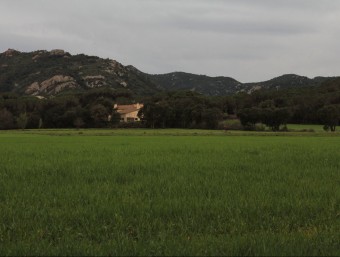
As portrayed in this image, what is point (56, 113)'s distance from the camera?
4505 inches

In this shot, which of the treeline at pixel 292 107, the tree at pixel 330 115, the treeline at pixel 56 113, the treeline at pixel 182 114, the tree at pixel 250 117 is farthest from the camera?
the treeline at pixel 56 113

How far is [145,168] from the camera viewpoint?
13.2m

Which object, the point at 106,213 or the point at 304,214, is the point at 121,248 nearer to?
the point at 106,213

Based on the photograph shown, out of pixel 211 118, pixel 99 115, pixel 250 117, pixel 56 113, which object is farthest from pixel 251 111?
pixel 56 113

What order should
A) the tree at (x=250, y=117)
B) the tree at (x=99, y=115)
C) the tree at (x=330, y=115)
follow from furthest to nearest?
the tree at (x=99, y=115) < the tree at (x=250, y=117) < the tree at (x=330, y=115)

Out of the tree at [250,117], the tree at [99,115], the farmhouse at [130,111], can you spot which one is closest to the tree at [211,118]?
the tree at [250,117]

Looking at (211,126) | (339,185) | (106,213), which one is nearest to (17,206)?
(106,213)

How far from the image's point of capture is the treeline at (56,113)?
111 metres

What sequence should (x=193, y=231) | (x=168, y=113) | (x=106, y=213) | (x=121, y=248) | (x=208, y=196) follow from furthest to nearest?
1. (x=168, y=113)
2. (x=208, y=196)
3. (x=106, y=213)
4. (x=193, y=231)
5. (x=121, y=248)

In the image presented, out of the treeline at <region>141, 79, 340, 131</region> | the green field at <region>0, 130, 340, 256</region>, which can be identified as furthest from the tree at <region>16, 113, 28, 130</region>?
the green field at <region>0, 130, 340, 256</region>

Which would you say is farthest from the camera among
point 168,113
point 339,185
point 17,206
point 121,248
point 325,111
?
point 168,113

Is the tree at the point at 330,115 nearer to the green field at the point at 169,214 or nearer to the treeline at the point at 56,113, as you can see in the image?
the treeline at the point at 56,113

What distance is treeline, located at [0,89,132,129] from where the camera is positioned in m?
111

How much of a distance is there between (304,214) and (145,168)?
6.75m
